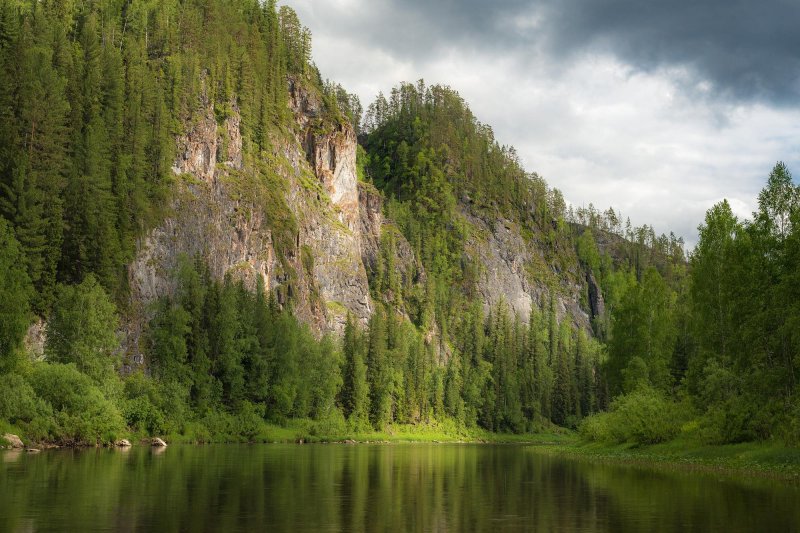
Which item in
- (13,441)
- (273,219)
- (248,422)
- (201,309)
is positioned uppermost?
(273,219)

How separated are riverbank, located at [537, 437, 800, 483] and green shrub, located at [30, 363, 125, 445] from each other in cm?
4325

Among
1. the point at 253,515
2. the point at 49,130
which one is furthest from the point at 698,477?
the point at 49,130

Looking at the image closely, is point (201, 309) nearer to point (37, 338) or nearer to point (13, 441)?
point (37, 338)

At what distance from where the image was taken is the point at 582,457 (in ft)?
226

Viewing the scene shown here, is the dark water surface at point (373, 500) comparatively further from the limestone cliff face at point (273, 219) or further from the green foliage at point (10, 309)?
the limestone cliff face at point (273, 219)

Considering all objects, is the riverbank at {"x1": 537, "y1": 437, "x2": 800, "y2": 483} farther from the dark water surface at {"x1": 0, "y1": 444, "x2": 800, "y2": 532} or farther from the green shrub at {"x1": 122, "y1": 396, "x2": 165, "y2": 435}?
the green shrub at {"x1": 122, "y1": 396, "x2": 165, "y2": 435}

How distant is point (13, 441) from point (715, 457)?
53.0 meters

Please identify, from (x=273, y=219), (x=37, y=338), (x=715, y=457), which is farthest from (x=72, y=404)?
(x=273, y=219)

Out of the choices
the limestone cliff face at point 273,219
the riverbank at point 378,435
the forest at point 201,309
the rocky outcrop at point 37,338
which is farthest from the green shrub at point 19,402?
the limestone cliff face at point 273,219

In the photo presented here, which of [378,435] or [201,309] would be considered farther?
[378,435]

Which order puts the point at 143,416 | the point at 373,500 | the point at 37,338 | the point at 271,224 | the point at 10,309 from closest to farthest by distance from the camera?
the point at 373,500 → the point at 10,309 → the point at 143,416 → the point at 37,338 → the point at 271,224

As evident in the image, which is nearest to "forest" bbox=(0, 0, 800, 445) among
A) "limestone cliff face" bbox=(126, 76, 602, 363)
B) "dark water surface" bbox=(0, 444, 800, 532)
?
"limestone cliff face" bbox=(126, 76, 602, 363)

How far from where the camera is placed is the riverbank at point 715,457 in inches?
1672

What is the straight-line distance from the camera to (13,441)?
63.8 m
